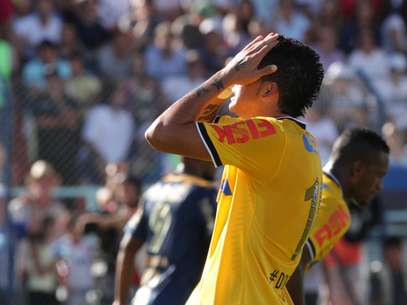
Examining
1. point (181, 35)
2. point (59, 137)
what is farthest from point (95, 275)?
point (181, 35)

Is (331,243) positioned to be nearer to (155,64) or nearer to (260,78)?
(260,78)

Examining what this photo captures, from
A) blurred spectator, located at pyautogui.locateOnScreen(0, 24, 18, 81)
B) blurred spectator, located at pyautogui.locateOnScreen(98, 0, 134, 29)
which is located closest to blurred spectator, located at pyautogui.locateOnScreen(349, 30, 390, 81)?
blurred spectator, located at pyautogui.locateOnScreen(98, 0, 134, 29)

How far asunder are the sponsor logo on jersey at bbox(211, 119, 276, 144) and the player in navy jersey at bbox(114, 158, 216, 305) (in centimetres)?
271

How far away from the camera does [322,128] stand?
11.1 metres

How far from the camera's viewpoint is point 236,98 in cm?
431

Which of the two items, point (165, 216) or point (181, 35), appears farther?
point (181, 35)

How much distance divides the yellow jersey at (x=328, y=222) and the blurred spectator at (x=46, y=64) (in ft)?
19.7

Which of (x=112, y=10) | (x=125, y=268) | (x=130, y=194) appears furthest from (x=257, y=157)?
(x=112, y=10)

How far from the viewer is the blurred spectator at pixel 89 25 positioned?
41.8 ft

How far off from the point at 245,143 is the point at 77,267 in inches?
252

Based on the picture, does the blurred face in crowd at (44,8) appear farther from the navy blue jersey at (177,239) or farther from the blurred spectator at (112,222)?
the navy blue jersey at (177,239)

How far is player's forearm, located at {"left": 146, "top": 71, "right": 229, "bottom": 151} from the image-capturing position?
406 centimetres

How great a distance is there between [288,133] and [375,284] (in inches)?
275

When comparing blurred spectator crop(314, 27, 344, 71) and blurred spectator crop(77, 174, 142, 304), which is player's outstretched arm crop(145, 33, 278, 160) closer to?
blurred spectator crop(77, 174, 142, 304)
